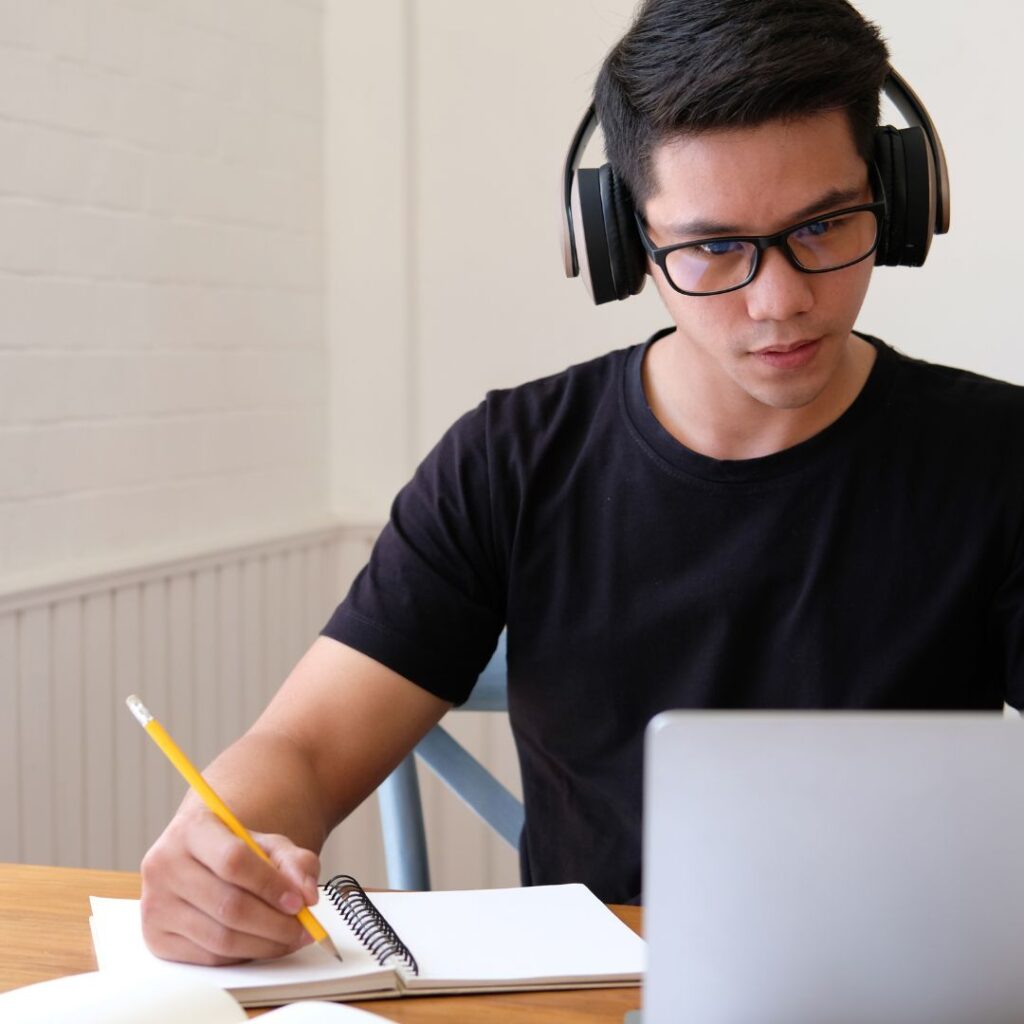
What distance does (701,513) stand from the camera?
1365 mm

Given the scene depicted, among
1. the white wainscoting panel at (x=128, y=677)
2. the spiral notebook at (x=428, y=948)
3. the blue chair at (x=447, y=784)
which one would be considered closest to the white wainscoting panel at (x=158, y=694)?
the white wainscoting panel at (x=128, y=677)

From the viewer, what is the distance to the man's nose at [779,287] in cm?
117

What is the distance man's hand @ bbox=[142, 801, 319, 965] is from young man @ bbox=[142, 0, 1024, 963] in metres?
0.17

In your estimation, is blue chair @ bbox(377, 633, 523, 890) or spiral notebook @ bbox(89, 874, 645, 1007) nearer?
spiral notebook @ bbox(89, 874, 645, 1007)

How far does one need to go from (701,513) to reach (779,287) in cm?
27

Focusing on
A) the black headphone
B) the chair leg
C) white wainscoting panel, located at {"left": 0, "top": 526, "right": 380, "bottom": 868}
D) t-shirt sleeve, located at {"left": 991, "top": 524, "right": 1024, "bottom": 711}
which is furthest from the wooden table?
white wainscoting panel, located at {"left": 0, "top": 526, "right": 380, "bottom": 868}

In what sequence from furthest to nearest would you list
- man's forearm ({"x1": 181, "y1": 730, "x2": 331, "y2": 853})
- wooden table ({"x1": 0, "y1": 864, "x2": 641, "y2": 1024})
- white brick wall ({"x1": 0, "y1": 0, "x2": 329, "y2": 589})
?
white brick wall ({"x1": 0, "y1": 0, "x2": 329, "y2": 589}) < man's forearm ({"x1": 181, "y1": 730, "x2": 331, "y2": 853}) < wooden table ({"x1": 0, "y1": 864, "x2": 641, "y2": 1024})

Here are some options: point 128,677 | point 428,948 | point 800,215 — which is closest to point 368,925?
point 428,948

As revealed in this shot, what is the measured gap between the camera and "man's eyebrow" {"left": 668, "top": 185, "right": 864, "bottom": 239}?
1174 mm

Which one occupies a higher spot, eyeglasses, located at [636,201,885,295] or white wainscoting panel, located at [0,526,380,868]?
eyeglasses, located at [636,201,885,295]

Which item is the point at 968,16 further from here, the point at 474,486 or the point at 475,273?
the point at 474,486

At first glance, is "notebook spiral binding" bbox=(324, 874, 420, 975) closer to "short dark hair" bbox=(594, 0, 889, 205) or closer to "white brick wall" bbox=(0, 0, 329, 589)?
"short dark hair" bbox=(594, 0, 889, 205)

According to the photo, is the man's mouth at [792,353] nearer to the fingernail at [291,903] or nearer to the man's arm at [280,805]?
the man's arm at [280,805]

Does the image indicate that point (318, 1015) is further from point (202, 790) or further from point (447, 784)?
point (447, 784)
